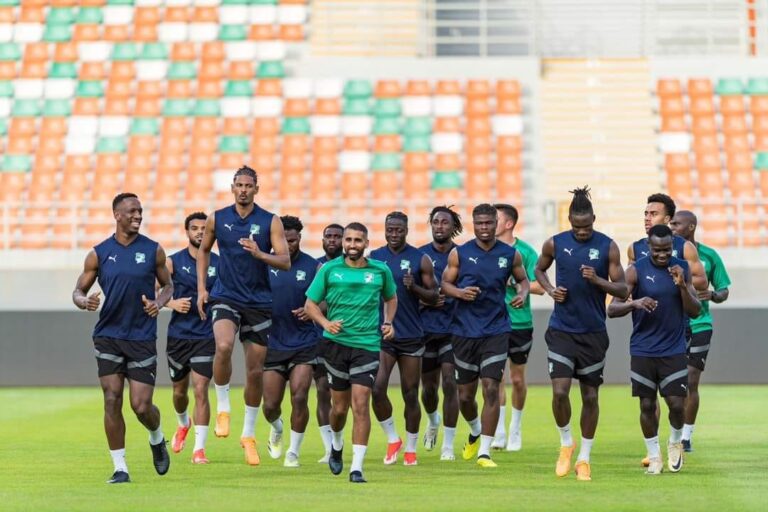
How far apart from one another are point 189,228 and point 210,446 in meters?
2.34

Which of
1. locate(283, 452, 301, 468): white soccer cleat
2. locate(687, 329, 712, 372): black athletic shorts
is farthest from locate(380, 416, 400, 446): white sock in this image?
locate(687, 329, 712, 372): black athletic shorts

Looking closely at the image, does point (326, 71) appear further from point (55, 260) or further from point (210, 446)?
point (210, 446)

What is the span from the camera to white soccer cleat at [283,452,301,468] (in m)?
13.1

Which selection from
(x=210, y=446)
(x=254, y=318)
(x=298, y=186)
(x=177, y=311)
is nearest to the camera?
(x=254, y=318)

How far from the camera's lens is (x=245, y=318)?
508 inches

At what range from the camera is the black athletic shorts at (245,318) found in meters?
12.9

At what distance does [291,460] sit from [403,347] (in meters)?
1.42

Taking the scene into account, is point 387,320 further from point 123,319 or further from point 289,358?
point 123,319

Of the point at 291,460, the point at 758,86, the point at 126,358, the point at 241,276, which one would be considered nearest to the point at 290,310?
the point at 241,276

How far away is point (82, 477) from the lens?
12.3 metres

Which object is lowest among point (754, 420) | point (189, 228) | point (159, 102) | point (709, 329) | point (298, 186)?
point (754, 420)

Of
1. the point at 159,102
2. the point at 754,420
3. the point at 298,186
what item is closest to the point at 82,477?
the point at 754,420

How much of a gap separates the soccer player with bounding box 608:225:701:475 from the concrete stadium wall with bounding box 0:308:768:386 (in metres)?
11.2

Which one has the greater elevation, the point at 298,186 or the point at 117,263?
the point at 298,186
